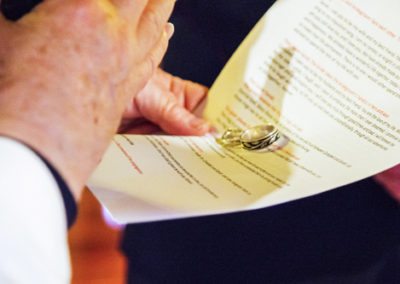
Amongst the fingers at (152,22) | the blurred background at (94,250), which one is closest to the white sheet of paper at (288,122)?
the fingers at (152,22)

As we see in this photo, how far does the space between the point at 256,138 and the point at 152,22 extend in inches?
6.8

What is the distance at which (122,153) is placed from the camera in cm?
56

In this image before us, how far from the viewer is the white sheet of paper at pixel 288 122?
1.61ft

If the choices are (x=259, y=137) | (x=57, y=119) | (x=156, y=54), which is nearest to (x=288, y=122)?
(x=259, y=137)

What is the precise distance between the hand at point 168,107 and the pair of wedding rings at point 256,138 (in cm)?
3

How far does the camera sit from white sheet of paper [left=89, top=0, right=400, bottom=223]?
0.49 m

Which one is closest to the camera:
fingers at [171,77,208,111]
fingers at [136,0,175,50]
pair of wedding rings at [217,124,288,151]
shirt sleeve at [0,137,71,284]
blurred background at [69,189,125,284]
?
shirt sleeve at [0,137,71,284]

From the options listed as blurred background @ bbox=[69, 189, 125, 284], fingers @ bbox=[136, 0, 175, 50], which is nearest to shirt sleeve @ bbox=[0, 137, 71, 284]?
fingers @ bbox=[136, 0, 175, 50]

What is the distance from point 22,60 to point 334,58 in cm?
30

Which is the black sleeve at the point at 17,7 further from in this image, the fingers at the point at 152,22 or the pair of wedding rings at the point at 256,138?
the pair of wedding rings at the point at 256,138

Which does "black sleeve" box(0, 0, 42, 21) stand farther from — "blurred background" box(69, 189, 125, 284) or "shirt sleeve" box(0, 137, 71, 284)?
"blurred background" box(69, 189, 125, 284)

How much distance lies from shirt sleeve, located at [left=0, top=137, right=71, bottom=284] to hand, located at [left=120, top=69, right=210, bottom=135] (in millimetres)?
272

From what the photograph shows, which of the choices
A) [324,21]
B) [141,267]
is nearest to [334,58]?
[324,21]

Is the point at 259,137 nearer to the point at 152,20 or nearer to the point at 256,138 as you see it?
the point at 256,138
